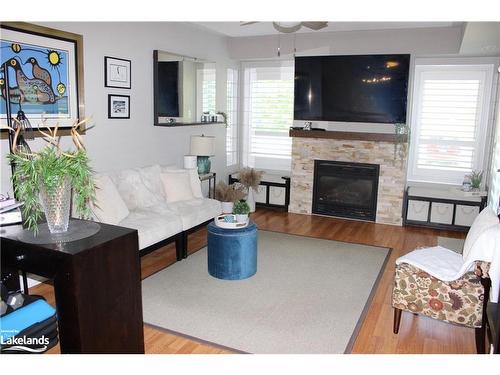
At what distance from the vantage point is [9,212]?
2.41 m

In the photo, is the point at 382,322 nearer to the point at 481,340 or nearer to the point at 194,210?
the point at 481,340

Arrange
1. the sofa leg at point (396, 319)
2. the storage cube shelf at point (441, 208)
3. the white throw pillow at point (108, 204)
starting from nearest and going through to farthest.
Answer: the sofa leg at point (396, 319), the white throw pillow at point (108, 204), the storage cube shelf at point (441, 208)

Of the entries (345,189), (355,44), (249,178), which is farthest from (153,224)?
(355,44)

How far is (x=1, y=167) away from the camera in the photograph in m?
3.55

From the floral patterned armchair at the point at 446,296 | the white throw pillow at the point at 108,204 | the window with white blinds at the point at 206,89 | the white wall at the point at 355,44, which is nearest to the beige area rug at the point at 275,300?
the floral patterned armchair at the point at 446,296

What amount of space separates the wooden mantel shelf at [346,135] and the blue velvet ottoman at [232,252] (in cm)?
276

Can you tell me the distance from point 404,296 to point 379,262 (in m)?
1.59

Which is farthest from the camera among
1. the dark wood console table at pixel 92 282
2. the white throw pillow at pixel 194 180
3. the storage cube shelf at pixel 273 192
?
the storage cube shelf at pixel 273 192

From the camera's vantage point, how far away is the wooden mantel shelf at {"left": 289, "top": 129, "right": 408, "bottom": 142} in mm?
6004

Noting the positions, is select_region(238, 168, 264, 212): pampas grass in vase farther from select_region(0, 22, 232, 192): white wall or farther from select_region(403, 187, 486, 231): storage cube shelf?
select_region(403, 187, 486, 231): storage cube shelf

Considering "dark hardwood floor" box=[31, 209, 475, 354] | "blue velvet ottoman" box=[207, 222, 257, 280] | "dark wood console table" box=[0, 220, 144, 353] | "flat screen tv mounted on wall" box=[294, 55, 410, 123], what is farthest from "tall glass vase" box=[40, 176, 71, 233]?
"flat screen tv mounted on wall" box=[294, 55, 410, 123]

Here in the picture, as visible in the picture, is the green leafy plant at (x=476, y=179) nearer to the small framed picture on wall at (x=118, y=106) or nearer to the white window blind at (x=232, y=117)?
the white window blind at (x=232, y=117)

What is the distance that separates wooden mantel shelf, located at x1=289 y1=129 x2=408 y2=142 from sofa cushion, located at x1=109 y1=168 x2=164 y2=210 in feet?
8.80

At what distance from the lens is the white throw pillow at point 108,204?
392 centimetres
